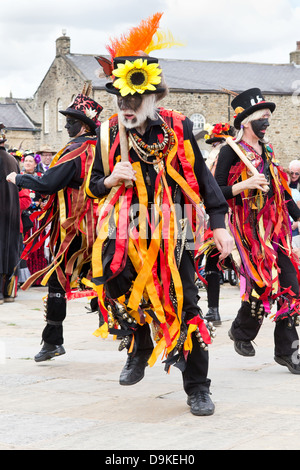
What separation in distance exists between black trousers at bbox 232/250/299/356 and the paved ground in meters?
0.18

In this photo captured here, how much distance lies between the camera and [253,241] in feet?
18.5

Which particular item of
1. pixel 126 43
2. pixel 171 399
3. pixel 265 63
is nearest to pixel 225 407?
pixel 171 399

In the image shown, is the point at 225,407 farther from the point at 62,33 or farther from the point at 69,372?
the point at 62,33

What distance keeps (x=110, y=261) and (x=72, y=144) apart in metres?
1.85

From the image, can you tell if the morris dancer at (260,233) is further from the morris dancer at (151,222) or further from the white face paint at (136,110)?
the white face paint at (136,110)

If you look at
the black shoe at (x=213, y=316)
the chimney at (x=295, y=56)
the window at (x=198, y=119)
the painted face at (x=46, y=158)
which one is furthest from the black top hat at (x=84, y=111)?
the chimney at (x=295, y=56)

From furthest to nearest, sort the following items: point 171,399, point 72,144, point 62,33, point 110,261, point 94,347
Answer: point 62,33
point 94,347
point 72,144
point 171,399
point 110,261

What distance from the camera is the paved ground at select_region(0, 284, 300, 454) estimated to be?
141 inches

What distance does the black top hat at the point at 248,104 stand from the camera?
18.9 ft

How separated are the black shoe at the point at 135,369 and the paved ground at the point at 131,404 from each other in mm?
130

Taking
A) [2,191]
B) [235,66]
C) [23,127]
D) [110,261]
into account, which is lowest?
[110,261]

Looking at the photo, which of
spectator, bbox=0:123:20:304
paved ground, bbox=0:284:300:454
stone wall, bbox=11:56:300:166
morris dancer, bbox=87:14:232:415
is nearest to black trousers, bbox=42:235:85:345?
paved ground, bbox=0:284:300:454

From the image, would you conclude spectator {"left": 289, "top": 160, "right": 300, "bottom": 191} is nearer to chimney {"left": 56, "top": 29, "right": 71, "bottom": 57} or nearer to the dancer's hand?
the dancer's hand

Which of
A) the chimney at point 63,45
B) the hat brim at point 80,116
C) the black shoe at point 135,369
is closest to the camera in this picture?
the black shoe at point 135,369
